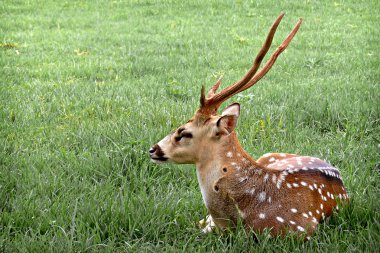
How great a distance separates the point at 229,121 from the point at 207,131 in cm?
16

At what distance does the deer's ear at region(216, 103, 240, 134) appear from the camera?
327cm

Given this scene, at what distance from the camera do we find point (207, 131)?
3.37 meters

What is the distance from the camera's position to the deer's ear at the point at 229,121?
327cm

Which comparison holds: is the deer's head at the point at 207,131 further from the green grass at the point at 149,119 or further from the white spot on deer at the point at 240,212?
the green grass at the point at 149,119

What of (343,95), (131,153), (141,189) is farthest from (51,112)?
(343,95)

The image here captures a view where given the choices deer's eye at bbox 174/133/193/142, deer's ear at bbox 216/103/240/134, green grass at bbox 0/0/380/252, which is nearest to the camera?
deer's ear at bbox 216/103/240/134

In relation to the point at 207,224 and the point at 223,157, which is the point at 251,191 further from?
the point at 207,224

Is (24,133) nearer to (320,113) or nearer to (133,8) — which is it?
(320,113)

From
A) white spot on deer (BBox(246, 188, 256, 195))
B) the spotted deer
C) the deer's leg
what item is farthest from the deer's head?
the deer's leg

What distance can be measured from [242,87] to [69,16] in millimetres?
10477

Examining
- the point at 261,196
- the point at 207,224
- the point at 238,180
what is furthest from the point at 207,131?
the point at 207,224

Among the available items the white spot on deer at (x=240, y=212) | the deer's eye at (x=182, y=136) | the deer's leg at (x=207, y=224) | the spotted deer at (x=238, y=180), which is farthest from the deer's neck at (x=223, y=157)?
the deer's leg at (x=207, y=224)

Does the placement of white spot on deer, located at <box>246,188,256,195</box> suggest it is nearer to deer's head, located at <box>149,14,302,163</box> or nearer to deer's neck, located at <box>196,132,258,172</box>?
deer's neck, located at <box>196,132,258,172</box>

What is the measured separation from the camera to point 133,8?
1427 cm
